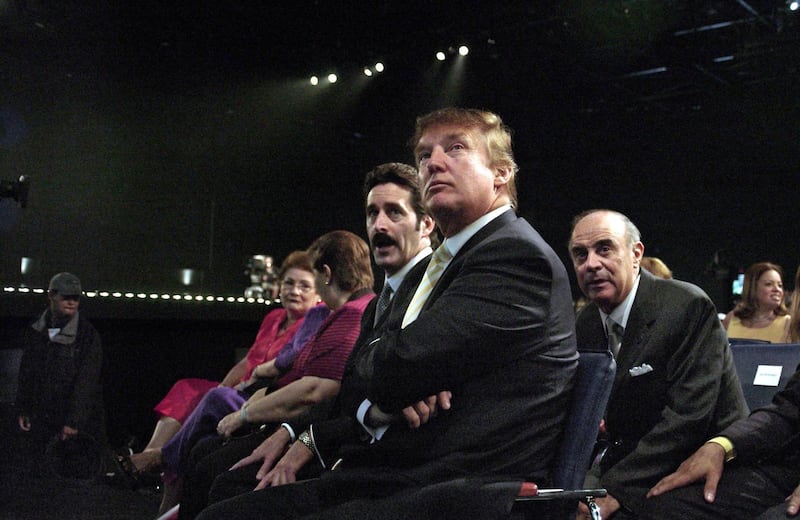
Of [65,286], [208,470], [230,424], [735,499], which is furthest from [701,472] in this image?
[65,286]

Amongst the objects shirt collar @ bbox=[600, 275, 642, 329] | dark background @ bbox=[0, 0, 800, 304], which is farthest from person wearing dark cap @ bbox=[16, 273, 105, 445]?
shirt collar @ bbox=[600, 275, 642, 329]

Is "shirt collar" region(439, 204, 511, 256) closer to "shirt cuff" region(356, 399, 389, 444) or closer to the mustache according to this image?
"shirt cuff" region(356, 399, 389, 444)

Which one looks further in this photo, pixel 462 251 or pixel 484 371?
pixel 462 251

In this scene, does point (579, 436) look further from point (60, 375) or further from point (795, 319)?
point (60, 375)

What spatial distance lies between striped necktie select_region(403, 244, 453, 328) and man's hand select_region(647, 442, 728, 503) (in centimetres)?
77

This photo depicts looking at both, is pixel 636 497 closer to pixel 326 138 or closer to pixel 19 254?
pixel 19 254

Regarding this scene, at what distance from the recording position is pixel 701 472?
1930 millimetres

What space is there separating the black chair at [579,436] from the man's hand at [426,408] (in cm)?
25

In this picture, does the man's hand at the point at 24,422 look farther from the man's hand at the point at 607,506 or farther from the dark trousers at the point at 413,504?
the man's hand at the point at 607,506

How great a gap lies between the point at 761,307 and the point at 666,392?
3.40 meters

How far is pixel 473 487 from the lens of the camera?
1.42 meters

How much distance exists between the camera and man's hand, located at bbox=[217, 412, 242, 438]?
2.97 metres

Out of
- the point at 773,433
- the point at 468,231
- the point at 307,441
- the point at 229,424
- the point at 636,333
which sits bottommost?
the point at 229,424

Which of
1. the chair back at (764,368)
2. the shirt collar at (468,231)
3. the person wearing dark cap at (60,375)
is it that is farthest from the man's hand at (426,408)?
the person wearing dark cap at (60,375)
